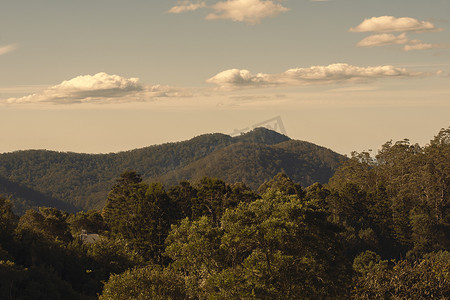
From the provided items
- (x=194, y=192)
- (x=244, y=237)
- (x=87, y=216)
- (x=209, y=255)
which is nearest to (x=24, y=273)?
(x=209, y=255)

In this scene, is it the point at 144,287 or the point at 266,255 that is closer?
the point at 144,287

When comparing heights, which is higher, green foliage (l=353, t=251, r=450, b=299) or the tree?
the tree

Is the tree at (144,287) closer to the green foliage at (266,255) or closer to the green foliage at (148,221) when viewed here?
the green foliage at (266,255)

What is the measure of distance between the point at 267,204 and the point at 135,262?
17.5 m

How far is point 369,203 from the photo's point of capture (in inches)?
3644

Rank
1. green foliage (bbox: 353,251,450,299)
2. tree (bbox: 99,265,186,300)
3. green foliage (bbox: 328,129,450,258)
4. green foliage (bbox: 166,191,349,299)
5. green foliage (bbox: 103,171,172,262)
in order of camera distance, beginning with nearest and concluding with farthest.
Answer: green foliage (bbox: 353,251,450,299), tree (bbox: 99,265,186,300), green foliage (bbox: 166,191,349,299), green foliage (bbox: 103,171,172,262), green foliage (bbox: 328,129,450,258)

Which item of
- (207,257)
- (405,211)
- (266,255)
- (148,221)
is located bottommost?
(405,211)

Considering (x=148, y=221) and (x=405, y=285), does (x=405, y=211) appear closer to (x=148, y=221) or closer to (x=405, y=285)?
(x=148, y=221)

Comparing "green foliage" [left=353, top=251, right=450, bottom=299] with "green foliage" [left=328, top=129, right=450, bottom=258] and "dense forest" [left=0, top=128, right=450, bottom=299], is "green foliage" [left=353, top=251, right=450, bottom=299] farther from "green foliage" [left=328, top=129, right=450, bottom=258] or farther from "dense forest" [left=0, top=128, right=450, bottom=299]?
"green foliage" [left=328, top=129, right=450, bottom=258]

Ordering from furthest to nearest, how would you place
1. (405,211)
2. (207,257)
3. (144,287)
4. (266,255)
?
(405,211) → (207,257) → (266,255) → (144,287)

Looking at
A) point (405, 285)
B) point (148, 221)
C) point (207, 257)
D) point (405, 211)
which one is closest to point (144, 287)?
point (207, 257)

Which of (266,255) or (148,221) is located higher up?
(266,255)

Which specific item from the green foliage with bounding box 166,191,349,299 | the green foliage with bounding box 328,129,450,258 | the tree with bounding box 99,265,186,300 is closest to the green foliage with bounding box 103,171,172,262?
the green foliage with bounding box 166,191,349,299

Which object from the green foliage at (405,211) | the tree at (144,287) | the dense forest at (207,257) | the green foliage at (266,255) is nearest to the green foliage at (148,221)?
the dense forest at (207,257)
